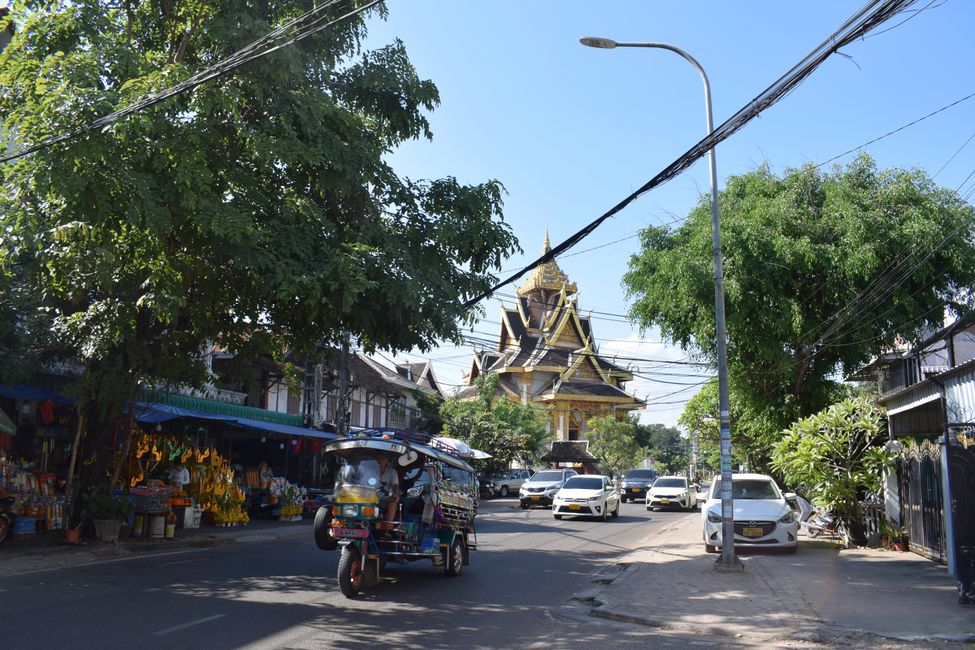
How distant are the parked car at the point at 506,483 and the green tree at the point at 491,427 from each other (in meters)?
0.85

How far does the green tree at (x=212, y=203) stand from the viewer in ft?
38.1

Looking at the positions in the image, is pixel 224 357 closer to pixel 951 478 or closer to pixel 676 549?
pixel 676 549

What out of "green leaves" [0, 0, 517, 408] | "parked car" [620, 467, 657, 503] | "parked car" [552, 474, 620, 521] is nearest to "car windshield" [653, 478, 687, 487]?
"parked car" [620, 467, 657, 503]

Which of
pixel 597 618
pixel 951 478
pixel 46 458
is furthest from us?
pixel 46 458

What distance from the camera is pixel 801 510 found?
72.6 feet

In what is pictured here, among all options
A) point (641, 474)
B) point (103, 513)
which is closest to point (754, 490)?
point (103, 513)

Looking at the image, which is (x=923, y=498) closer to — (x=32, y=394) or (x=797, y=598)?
(x=797, y=598)

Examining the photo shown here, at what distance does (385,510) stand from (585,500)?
16.6 meters

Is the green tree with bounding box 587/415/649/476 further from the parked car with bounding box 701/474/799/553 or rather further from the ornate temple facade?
the parked car with bounding box 701/474/799/553

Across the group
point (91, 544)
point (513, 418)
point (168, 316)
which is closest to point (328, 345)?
point (168, 316)

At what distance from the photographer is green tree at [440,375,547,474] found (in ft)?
146

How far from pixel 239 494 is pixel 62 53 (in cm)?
1360

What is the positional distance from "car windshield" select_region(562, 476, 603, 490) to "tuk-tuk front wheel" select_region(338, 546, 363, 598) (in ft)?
58.7

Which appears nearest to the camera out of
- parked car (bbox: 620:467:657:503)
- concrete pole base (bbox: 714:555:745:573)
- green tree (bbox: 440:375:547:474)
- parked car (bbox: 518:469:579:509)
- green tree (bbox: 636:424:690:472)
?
concrete pole base (bbox: 714:555:745:573)
